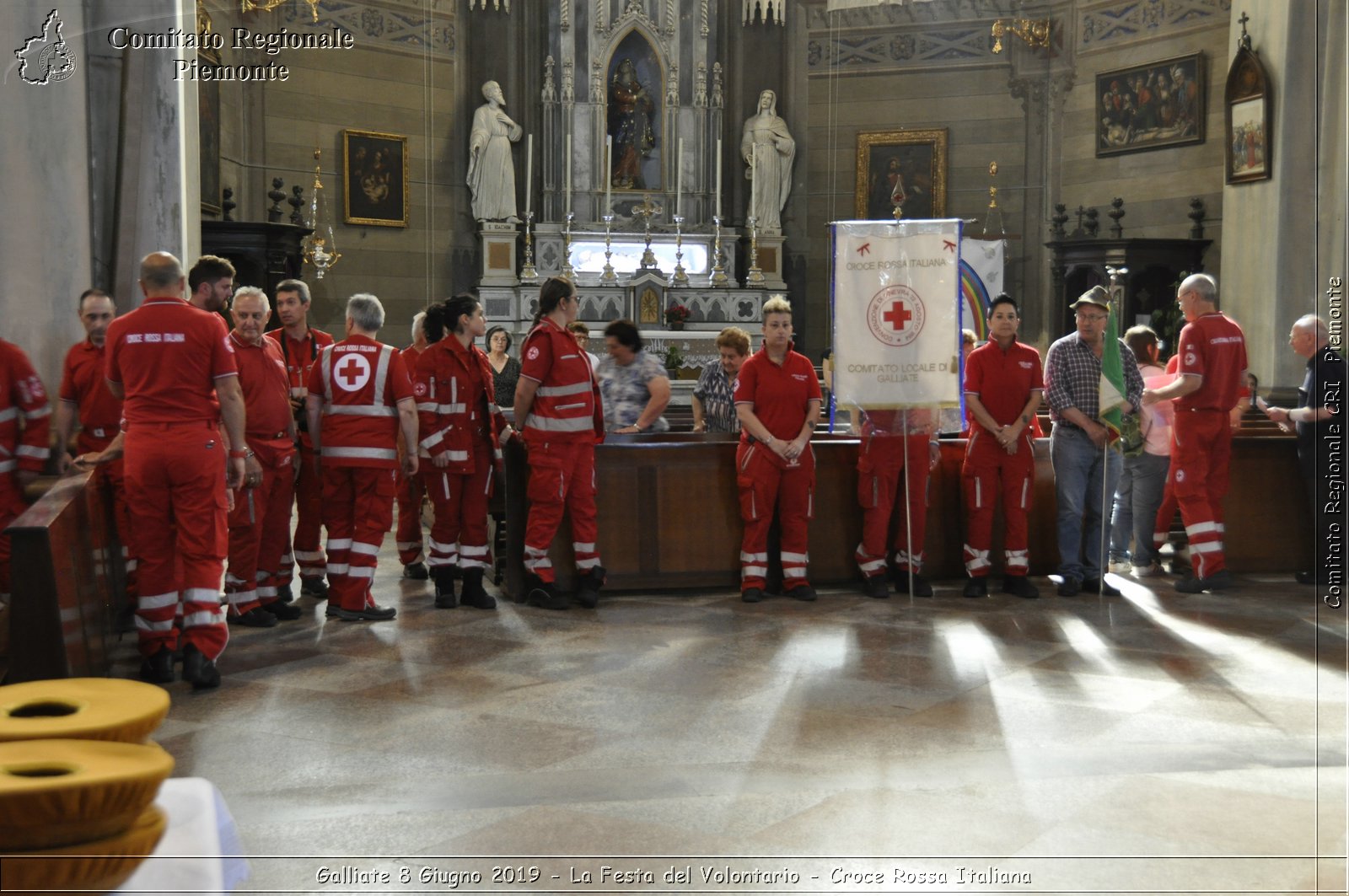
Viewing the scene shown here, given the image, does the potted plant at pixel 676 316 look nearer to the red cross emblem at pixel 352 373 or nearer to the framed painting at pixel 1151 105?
the framed painting at pixel 1151 105

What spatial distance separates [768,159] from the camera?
1720 centimetres

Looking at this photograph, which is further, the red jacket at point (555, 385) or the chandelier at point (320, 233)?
the chandelier at point (320, 233)

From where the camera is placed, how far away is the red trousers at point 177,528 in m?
5.02

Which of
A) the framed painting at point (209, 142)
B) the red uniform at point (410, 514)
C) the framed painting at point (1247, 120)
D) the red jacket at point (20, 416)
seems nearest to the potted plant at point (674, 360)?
the framed painting at point (209, 142)

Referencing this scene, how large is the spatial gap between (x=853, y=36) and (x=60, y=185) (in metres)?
13.6

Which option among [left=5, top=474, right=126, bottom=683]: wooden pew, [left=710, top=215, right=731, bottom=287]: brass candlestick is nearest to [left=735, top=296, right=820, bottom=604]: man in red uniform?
[left=5, top=474, right=126, bottom=683]: wooden pew

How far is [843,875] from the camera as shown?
3.19 meters

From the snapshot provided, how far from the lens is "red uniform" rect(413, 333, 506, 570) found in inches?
267

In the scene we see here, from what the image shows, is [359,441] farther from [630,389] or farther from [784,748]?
[784,748]

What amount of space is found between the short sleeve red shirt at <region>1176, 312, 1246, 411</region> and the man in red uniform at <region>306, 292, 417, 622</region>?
14.7 ft

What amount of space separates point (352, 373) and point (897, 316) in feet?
9.41

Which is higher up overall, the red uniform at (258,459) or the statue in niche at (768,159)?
the statue in niche at (768,159)

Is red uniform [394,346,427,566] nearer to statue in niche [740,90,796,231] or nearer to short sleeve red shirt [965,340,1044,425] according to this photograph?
short sleeve red shirt [965,340,1044,425]

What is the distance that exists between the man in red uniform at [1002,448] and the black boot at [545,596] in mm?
2311
